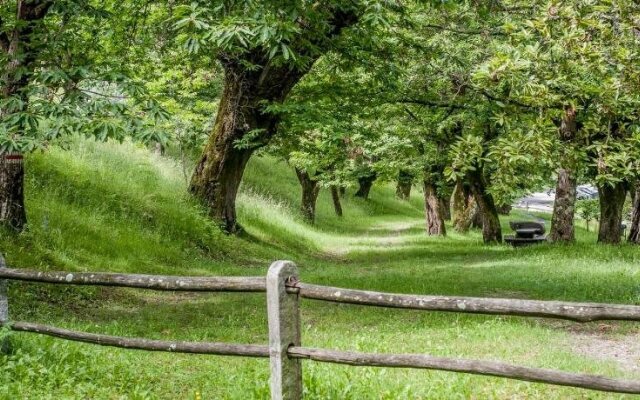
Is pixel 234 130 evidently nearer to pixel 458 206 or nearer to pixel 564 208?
pixel 564 208

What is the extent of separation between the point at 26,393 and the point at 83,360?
0.97m

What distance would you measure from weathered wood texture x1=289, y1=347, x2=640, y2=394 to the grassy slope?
75 centimetres

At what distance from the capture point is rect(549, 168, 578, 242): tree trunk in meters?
21.3

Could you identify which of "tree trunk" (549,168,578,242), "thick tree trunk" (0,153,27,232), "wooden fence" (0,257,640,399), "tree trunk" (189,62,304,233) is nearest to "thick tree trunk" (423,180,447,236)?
"tree trunk" (549,168,578,242)

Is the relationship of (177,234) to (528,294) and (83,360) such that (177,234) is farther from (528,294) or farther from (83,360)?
(83,360)

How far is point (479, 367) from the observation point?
4750 mm

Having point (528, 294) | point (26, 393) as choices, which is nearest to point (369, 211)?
point (528, 294)

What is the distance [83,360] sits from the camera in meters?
6.97

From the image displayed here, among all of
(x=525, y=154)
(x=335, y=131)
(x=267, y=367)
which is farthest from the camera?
(x=335, y=131)

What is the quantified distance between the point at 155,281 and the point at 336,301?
1.80 m

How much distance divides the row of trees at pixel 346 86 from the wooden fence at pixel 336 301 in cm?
208

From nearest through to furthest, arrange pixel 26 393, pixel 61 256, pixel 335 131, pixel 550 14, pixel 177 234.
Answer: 1. pixel 26 393
2. pixel 550 14
3. pixel 61 256
4. pixel 335 131
5. pixel 177 234

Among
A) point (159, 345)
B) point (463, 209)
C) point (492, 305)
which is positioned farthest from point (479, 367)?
point (463, 209)

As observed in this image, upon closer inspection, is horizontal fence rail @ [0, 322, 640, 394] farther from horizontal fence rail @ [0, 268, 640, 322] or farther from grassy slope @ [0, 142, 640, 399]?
grassy slope @ [0, 142, 640, 399]
